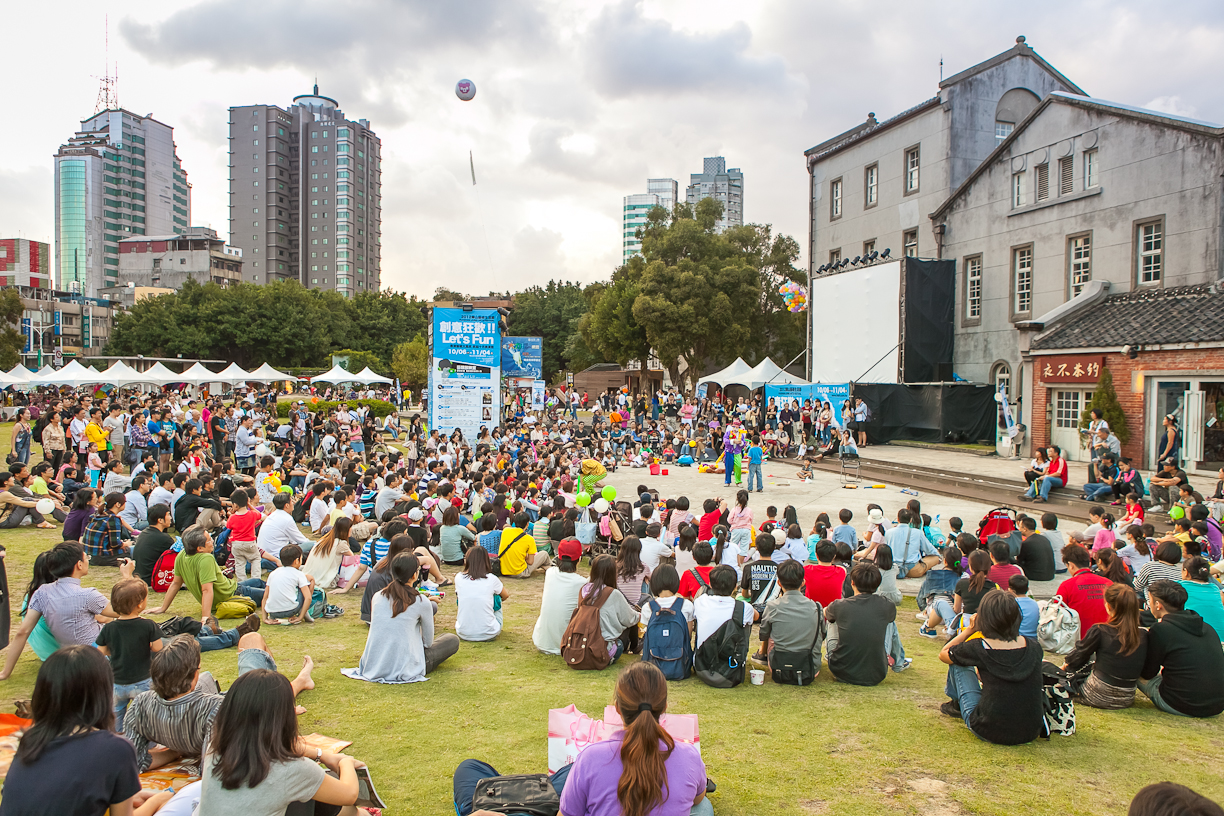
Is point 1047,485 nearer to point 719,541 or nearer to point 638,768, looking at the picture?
point 719,541

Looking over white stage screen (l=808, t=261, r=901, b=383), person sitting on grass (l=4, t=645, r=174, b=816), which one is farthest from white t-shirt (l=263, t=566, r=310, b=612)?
white stage screen (l=808, t=261, r=901, b=383)

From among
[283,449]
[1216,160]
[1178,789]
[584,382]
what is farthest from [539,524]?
[584,382]

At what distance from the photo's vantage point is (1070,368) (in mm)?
19516

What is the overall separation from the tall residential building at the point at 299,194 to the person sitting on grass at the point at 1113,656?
374 ft

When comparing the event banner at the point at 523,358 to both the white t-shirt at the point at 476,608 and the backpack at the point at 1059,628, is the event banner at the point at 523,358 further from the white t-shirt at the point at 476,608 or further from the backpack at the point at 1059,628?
the backpack at the point at 1059,628

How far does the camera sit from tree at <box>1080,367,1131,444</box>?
18078 millimetres

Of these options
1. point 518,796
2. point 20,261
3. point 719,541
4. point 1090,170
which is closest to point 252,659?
point 518,796

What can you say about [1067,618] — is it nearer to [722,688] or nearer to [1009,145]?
[722,688]

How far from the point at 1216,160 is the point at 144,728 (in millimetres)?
24607

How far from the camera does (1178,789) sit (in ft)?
7.40

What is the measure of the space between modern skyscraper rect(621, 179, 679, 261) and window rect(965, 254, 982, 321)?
14721cm

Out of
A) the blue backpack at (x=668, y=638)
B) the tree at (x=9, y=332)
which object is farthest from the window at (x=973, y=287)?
the tree at (x=9, y=332)

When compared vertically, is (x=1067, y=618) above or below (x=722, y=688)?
above

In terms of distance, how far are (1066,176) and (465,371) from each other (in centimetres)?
1976
